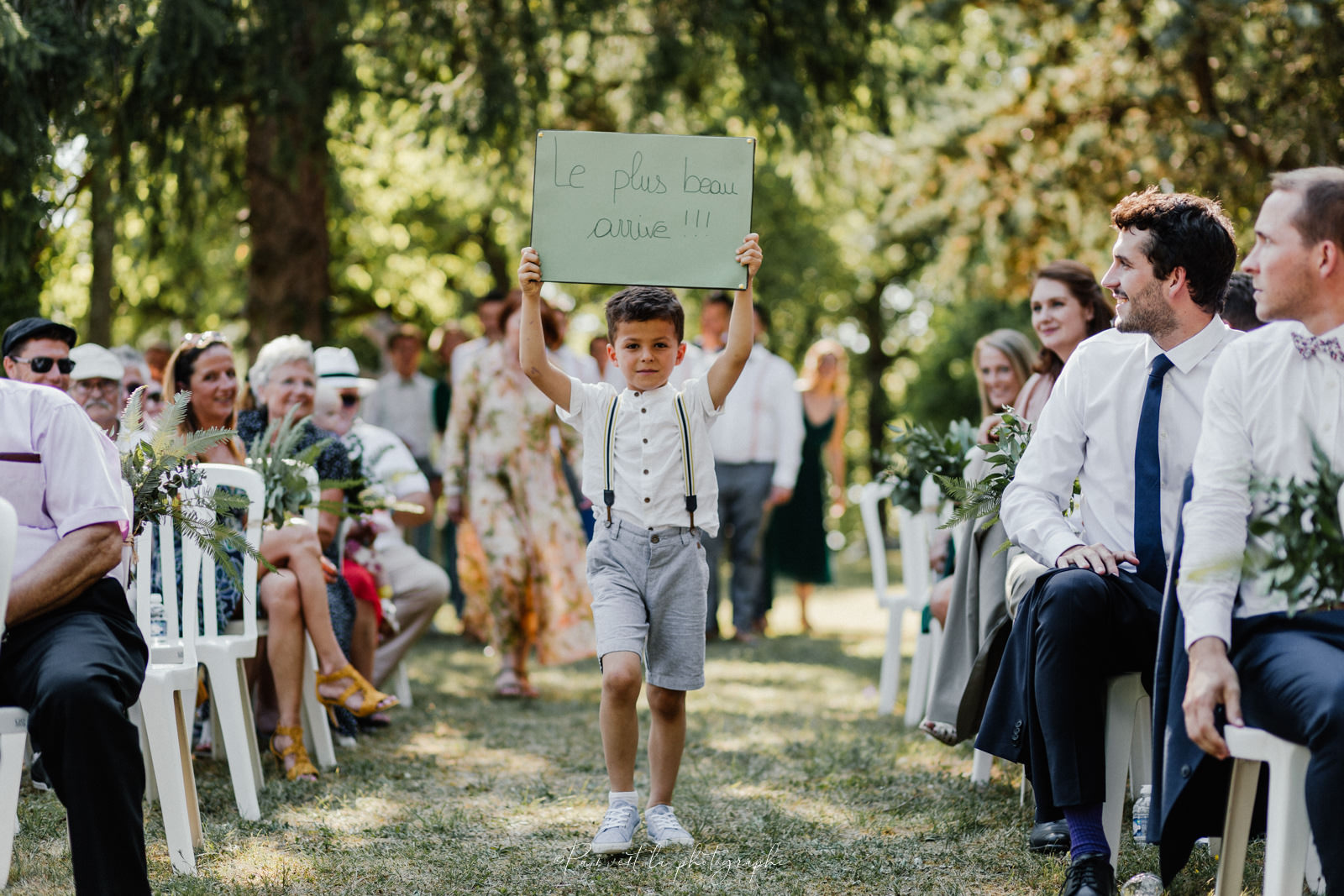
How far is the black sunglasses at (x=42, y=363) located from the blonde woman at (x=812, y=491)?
6767mm

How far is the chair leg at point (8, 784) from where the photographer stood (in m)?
3.14

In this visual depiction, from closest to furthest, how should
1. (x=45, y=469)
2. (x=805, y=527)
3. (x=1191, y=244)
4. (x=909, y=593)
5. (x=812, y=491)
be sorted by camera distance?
(x=45, y=469)
(x=1191, y=244)
(x=909, y=593)
(x=805, y=527)
(x=812, y=491)

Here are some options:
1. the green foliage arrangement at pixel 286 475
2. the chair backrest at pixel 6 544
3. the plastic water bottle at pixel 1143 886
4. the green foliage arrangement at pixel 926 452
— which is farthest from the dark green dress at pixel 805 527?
the chair backrest at pixel 6 544

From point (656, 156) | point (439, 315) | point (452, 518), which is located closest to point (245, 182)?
point (452, 518)

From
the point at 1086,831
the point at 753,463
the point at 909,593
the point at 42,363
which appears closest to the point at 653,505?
the point at 1086,831

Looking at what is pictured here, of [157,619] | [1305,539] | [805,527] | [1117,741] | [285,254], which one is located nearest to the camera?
[1305,539]

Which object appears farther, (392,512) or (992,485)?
(392,512)

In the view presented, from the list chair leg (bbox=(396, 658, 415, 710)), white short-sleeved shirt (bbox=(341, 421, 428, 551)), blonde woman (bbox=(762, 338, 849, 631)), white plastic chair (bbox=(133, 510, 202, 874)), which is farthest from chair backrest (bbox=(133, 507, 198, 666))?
blonde woman (bbox=(762, 338, 849, 631))

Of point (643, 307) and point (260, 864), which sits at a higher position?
point (643, 307)

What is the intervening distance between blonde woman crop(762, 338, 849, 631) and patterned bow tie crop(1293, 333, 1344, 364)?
769 centimetres

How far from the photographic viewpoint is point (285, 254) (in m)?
9.55

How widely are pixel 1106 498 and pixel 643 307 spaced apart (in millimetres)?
1432

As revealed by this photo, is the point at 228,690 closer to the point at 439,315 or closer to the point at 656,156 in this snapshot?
the point at 656,156

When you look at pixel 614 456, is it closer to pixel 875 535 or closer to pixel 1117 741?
pixel 1117 741
